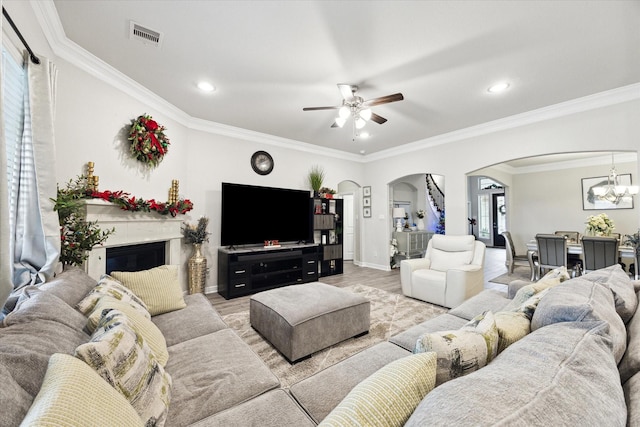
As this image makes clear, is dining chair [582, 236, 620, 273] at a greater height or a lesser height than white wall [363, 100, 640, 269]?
lesser

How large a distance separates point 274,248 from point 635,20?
4.40 meters

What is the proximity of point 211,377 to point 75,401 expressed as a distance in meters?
0.71

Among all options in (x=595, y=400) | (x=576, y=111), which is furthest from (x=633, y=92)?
(x=595, y=400)

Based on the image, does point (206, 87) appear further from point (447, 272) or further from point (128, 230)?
point (447, 272)

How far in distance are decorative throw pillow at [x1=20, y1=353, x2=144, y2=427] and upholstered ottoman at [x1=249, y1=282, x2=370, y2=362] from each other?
4.49 feet

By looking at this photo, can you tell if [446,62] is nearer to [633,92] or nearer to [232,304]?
[633,92]

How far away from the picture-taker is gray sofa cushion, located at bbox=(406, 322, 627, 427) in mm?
492

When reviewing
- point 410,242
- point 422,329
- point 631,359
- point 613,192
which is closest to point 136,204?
point 422,329

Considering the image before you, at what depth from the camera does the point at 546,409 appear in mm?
510

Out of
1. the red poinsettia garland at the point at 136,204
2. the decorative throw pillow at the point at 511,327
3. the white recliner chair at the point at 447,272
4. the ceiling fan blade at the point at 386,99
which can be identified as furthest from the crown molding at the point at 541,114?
the red poinsettia garland at the point at 136,204

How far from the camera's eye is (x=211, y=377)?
48.1 inches

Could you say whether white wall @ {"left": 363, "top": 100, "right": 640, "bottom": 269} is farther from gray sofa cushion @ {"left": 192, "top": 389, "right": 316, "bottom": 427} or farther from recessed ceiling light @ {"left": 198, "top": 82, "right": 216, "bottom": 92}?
gray sofa cushion @ {"left": 192, "top": 389, "right": 316, "bottom": 427}

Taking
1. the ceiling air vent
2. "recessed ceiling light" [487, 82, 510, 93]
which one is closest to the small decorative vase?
the ceiling air vent

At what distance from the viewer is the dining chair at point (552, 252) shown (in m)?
4.00
